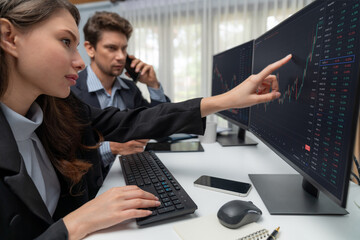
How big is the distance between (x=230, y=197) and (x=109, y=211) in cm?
31

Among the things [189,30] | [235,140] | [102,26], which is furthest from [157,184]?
[189,30]

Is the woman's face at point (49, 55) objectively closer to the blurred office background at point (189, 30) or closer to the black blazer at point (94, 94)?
the black blazer at point (94, 94)

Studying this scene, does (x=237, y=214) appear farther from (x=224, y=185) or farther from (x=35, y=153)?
(x=35, y=153)

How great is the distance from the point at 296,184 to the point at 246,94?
11.6 inches

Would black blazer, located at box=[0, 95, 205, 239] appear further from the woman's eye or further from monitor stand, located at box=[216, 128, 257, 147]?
monitor stand, located at box=[216, 128, 257, 147]

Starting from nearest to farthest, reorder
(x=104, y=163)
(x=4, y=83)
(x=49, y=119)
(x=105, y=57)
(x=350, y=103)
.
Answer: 1. (x=350, y=103)
2. (x=4, y=83)
3. (x=49, y=119)
4. (x=104, y=163)
5. (x=105, y=57)

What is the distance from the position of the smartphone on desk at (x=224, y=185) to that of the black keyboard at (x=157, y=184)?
0.10 metres

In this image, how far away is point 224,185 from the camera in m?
0.66

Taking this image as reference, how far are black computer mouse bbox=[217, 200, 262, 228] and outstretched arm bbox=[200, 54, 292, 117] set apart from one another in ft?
0.97

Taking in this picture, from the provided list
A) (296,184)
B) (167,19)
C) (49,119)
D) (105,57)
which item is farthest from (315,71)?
(167,19)

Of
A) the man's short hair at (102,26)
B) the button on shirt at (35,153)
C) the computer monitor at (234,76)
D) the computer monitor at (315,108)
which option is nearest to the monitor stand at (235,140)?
the computer monitor at (234,76)

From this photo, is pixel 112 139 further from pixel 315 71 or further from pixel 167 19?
pixel 167 19

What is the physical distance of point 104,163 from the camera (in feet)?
3.42

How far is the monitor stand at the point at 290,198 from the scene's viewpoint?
0.53 meters
